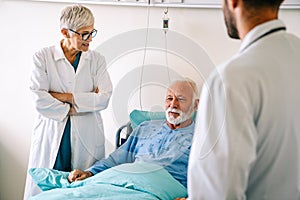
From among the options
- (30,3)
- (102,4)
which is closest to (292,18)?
(102,4)

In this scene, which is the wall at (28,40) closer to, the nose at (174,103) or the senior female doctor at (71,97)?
the senior female doctor at (71,97)

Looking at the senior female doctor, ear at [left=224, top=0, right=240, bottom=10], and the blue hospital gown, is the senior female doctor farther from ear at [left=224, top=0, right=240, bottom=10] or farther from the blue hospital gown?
ear at [left=224, top=0, right=240, bottom=10]

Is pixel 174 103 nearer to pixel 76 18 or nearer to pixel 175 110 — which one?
pixel 175 110

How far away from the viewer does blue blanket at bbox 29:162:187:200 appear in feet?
6.11

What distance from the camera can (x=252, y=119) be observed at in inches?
37.1

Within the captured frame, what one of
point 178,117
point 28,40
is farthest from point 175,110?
point 28,40

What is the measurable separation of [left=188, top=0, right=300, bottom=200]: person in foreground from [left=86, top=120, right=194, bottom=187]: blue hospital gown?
1.08 metres

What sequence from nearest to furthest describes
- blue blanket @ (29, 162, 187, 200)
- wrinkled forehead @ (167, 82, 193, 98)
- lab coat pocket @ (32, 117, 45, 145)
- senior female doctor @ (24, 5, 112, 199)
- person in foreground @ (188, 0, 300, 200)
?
person in foreground @ (188, 0, 300, 200), blue blanket @ (29, 162, 187, 200), wrinkled forehead @ (167, 82, 193, 98), senior female doctor @ (24, 5, 112, 199), lab coat pocket @ (32, 117, 45, 145)

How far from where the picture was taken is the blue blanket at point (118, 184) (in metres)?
1.86

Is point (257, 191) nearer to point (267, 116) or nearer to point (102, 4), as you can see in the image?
point (267, 116)

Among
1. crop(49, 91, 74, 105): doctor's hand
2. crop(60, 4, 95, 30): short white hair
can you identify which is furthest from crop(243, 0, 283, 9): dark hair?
crop(49, 91, 74, 105): doctor's hand

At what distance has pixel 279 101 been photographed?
96 centimetres

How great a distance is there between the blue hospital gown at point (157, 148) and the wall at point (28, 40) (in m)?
0.13

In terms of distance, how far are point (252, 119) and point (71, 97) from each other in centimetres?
146
